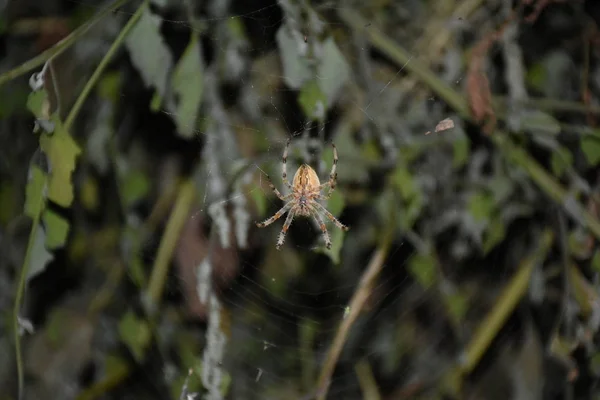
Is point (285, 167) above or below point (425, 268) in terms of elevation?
above

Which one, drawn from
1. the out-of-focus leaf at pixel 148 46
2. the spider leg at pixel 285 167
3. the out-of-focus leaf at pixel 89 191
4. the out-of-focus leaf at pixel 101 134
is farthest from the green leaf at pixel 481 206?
the out-of-focus leaf at pixel 89 191

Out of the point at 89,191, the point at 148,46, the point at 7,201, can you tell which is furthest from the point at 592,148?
the point at 7,201

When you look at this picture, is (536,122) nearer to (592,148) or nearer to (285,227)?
(592,148)

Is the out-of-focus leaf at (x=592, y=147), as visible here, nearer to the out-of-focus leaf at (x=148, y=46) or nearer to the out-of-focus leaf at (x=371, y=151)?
the out-of-focus leaf at (x=371, y=151)

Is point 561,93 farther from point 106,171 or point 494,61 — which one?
point 106,171

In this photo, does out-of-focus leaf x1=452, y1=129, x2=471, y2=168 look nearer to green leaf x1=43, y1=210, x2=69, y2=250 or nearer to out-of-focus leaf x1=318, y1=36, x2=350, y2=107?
out-of-focus leaf x1=318, y1=36, x2=350, y2=107

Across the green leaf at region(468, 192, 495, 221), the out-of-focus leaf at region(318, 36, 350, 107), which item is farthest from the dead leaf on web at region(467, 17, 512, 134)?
the out-of-focus leaf at region(318, 36, 350, 107)
